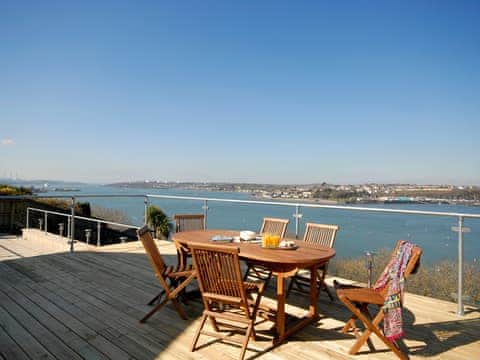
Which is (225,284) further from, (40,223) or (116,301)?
(40,223)

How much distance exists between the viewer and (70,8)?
7.39 meters

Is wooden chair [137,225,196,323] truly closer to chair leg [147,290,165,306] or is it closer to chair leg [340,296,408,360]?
chair leg [147,290,165,306]

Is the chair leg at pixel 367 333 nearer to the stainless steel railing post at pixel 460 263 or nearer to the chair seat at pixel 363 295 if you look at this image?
the chair seat at pixel 363 295

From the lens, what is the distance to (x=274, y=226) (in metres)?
4.34

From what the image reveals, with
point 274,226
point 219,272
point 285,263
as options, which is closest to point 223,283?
point 219,272

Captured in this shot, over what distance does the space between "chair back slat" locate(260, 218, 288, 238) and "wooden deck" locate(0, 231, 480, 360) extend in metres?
0.87

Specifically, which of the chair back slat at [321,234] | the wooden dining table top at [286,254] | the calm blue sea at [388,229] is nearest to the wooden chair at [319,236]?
the chair back slat at [321,234]

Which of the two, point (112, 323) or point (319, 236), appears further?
point (319, 236)

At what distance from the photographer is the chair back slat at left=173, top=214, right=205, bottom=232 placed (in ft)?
14.8

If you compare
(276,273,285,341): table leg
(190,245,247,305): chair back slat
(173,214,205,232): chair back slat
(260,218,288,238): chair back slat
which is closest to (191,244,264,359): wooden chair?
(190,245,247,305): chair back slat

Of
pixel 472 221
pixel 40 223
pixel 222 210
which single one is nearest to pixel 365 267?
pixel 472 221

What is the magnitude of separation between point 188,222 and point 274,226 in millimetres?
1311

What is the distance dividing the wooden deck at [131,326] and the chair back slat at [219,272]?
44cm

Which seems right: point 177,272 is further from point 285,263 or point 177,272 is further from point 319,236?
point 319,236
